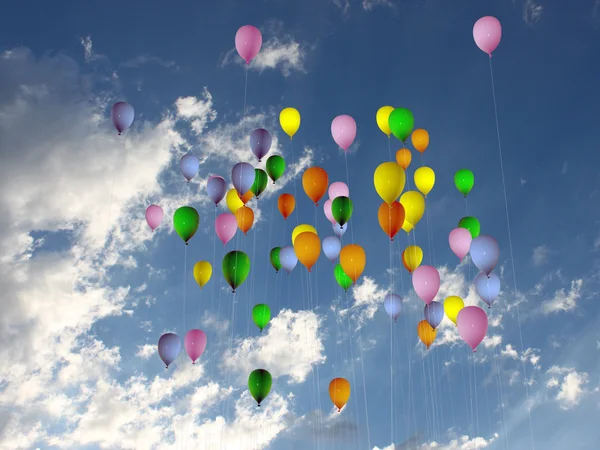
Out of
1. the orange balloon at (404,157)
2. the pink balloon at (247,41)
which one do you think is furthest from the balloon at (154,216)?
the orange balloon at (404,157)

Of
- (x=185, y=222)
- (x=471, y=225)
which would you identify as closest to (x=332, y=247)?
(x=471, y=225)

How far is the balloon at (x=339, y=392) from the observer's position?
13492 mm

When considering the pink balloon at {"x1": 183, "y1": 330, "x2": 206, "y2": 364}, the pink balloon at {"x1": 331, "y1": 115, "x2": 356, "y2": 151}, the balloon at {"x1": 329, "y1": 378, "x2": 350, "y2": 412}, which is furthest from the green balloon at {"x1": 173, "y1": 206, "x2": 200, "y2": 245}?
the balloon at {"x1": 329, "y1": 378, "x2": 350, "y2": 412}

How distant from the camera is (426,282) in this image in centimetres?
1283

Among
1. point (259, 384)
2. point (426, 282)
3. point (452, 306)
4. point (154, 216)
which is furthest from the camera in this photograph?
point (154, 216)

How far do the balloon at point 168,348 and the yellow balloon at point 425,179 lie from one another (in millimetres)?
6747

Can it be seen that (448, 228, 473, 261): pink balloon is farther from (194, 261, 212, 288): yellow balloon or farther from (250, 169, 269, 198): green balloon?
(194, 261, 212, 288): yellow balloon

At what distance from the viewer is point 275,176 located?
49.5ft

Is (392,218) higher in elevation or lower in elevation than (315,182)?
lower

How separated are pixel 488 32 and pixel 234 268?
7.63m

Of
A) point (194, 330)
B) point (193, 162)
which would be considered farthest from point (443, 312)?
point (193, 162)

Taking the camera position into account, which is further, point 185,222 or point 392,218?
point 185,222

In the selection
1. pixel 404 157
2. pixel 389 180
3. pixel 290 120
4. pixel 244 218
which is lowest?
pixel 389 180

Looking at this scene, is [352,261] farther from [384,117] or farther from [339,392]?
[384,117]
